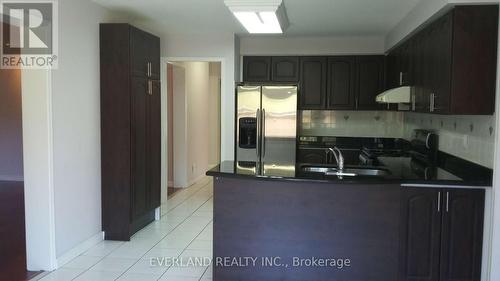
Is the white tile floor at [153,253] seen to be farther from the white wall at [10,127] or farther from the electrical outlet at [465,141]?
the white wall at [10,127]

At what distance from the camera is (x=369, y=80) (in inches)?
244

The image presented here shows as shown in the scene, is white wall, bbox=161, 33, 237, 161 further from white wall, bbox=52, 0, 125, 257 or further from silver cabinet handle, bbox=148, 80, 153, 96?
white wall, bbox=52, 0, 125, 257

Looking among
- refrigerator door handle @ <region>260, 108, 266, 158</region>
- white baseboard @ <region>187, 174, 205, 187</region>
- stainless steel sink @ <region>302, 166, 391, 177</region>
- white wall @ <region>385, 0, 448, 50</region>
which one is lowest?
white baseboard @ <region>187, 174, 205, 187</region>

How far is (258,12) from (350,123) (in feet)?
12.4

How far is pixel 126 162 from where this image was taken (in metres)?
4.46

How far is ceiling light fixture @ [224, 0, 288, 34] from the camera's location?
3.10 m

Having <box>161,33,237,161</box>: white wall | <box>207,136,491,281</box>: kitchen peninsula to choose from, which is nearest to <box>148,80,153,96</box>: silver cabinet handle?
<box>161,33,237,161</box>: white wall

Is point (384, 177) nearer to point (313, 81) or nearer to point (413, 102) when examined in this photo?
point (413, 102)

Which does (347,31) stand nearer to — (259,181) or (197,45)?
(197,45)

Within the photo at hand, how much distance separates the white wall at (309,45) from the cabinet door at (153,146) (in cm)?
176

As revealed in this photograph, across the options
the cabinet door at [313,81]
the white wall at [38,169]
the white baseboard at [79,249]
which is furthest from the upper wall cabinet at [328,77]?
the white wall at [38,169]

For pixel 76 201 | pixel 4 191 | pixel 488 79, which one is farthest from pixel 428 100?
pixel 4 191

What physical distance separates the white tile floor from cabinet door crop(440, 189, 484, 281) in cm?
183
